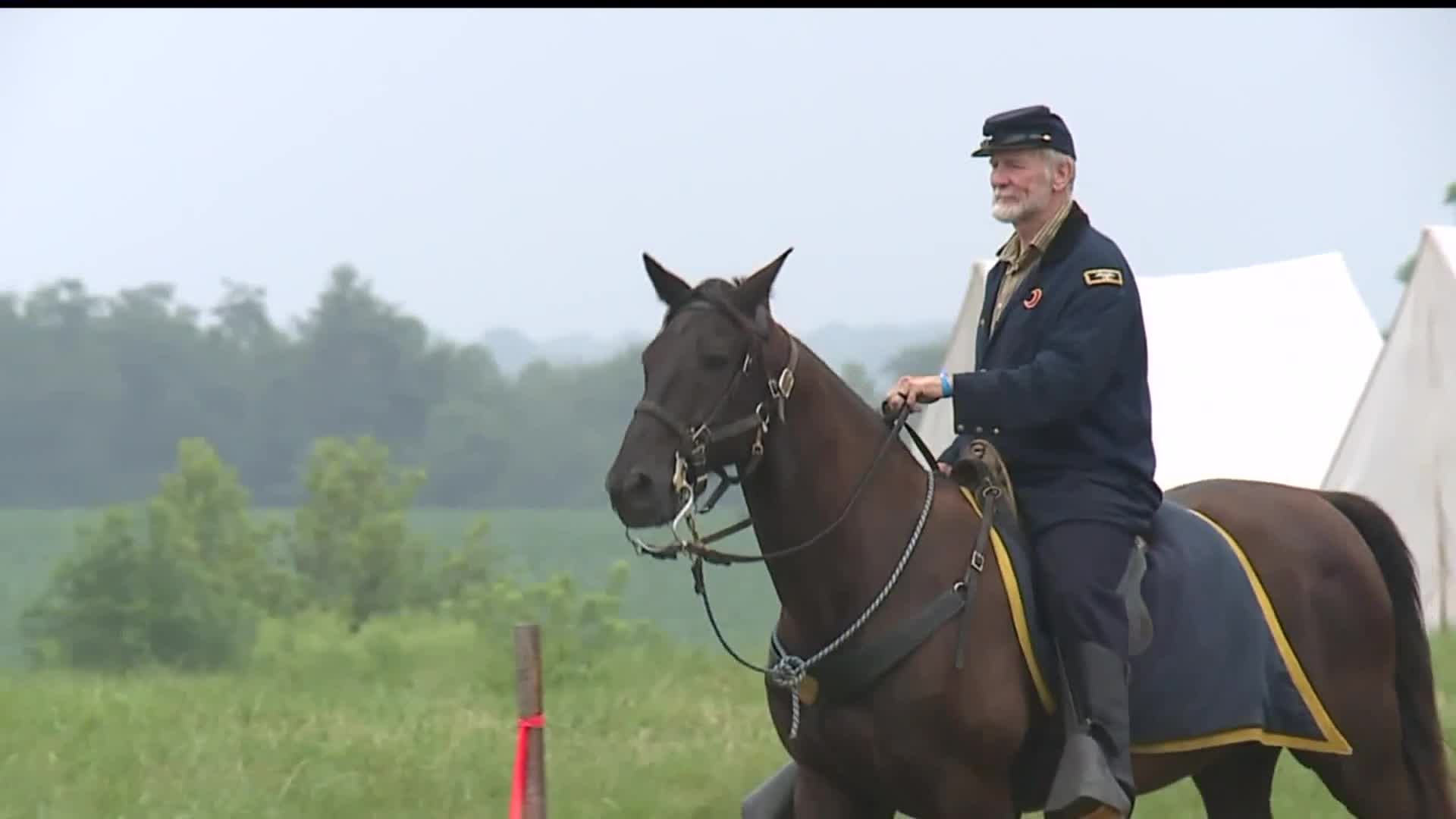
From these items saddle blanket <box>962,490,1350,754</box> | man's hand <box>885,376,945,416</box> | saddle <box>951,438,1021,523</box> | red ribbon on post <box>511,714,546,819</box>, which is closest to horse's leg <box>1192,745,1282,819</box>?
saddle blanket <box>962,490,1350,754</box>

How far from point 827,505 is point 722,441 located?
47 cm

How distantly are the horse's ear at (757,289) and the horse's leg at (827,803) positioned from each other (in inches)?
48.7

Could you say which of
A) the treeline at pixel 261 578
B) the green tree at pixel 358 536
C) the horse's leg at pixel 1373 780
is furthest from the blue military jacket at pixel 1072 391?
the green tree at pixel 358 536

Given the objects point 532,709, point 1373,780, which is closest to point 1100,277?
point 1373,780

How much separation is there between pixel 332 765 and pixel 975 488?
4653mm

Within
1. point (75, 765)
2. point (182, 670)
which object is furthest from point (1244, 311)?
point (75, 765)

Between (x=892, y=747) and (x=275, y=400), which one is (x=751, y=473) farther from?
(x=275, y=400)

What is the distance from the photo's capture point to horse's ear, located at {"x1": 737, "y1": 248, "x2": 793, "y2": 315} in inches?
187

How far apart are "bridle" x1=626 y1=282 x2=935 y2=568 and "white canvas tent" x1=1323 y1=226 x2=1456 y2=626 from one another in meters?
10.3

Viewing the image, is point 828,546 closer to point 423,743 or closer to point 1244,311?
point 423,743

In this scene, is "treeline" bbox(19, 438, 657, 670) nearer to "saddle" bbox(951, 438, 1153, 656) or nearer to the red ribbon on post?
the red ribbon on post

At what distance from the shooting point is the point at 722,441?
4641mm

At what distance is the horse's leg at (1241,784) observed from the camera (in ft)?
20.6

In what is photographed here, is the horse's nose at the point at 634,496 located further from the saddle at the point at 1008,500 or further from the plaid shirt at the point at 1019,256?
the plaid shirt at the point at 1019,256
